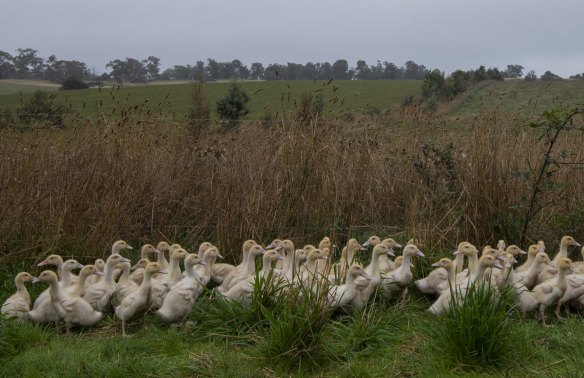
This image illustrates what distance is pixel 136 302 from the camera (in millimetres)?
6422

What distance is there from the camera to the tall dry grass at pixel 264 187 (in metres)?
8.52

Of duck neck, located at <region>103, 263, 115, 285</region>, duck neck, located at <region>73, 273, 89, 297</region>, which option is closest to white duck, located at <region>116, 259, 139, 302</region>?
duck neck, located at <region>103, 263, 115, 285</region>

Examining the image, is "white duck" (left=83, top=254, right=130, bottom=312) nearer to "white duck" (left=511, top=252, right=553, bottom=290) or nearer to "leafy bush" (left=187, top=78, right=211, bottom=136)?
"leafy bush" (left=187, top=78, right=211, bottom=136)

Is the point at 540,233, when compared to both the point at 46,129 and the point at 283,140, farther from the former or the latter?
the point at 46,129

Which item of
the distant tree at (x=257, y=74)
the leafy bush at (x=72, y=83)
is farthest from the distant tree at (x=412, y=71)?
the leafy bush at (x=72, y=83)

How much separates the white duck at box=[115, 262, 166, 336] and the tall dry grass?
2.13 metres

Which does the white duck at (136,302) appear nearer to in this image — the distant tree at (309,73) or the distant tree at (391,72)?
the distant tree at (309,73)

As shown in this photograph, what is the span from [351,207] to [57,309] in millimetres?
Answer: 4202

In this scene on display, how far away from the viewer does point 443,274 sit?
23.5ft

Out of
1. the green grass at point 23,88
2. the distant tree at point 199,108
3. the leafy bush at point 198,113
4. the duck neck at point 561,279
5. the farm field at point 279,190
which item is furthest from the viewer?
the green grass at point 23,88

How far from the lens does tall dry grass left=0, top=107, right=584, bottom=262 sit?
8.52 m

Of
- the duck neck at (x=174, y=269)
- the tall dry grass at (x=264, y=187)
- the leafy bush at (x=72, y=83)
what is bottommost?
the duck neck at (x=174, y=269)

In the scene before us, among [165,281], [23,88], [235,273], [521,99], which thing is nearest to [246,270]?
[235,273]

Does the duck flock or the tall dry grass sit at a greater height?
the tall dry grass
